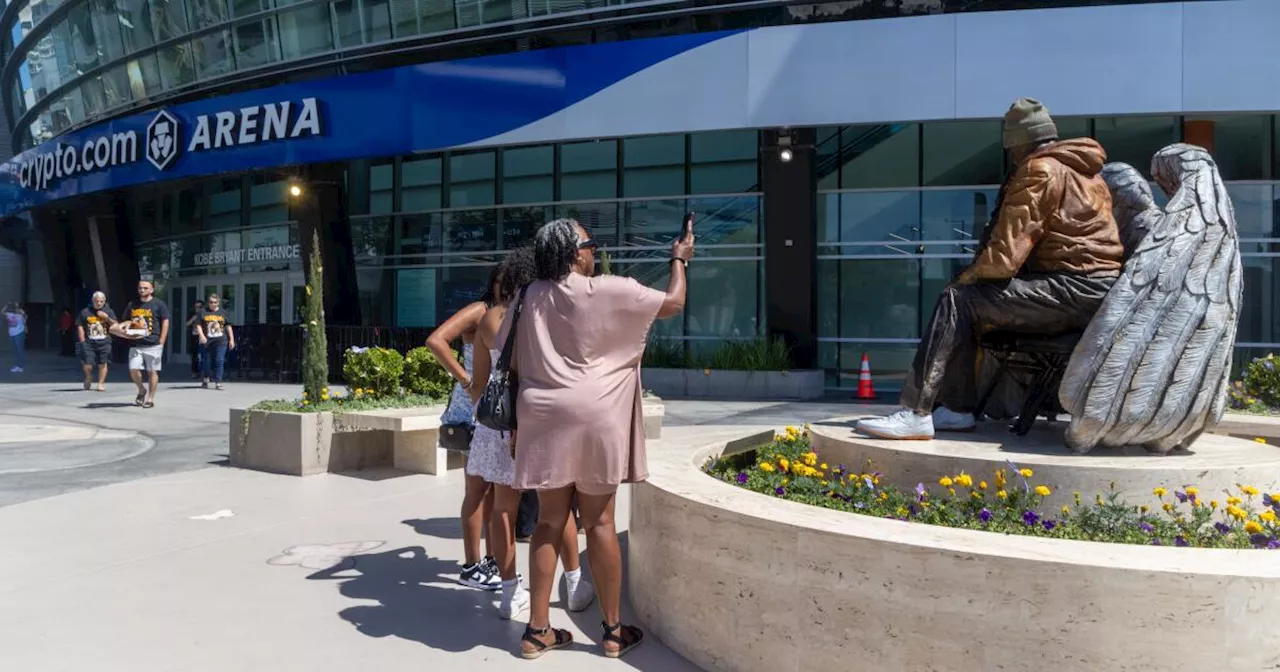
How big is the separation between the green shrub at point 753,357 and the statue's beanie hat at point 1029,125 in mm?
12057

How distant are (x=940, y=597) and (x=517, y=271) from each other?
2.26 m

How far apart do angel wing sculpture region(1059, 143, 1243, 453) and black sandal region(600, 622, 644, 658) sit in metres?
2.19

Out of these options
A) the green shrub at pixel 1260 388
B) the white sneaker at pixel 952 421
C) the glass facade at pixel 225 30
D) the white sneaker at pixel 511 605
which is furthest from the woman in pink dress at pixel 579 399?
the glass facade at pixel 225 30

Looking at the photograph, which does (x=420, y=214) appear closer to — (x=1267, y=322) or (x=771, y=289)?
(x=771, y=289)

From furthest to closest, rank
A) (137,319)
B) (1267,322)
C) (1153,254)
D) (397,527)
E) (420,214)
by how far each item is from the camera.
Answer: (420,214) < (1267,322) < (137,319) < (397,527) < (1153,254)

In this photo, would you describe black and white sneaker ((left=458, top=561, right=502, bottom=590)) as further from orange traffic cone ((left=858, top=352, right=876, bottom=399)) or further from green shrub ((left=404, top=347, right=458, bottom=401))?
orange traffic cone ((left=858, top=352, right=876, bottom=399))

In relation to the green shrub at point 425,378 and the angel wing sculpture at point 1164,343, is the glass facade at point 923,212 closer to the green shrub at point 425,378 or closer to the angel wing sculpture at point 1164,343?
the green shrub at point 425,378

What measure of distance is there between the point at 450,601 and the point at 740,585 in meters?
1.88

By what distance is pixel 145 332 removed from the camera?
1371 cm

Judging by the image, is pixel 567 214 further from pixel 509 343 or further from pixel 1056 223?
pixel 509 343

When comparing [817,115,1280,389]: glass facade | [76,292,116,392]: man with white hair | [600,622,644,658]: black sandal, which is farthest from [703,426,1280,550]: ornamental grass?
[76,292,116,392]: man with white hair

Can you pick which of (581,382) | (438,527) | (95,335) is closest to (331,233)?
(95,335)

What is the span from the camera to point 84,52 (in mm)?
25000

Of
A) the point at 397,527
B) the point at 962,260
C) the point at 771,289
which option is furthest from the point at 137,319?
the point at 962,260
